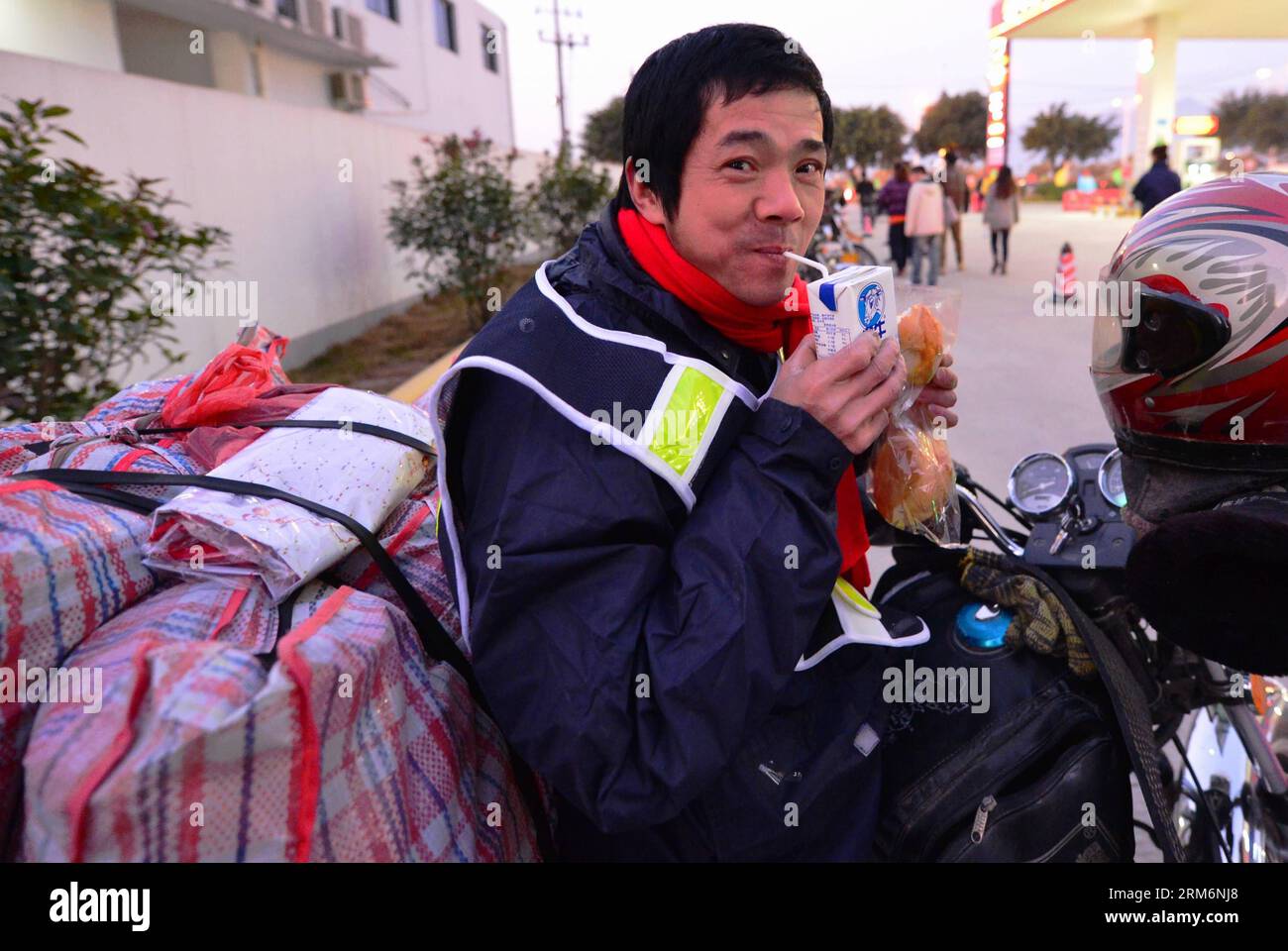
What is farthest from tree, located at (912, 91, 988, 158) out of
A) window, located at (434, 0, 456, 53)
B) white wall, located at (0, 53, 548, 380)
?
white wall, located at (0, 53, 548, 380)

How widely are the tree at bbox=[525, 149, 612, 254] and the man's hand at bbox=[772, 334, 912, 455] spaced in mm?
11794

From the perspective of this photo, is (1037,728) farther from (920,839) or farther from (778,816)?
(778,816)

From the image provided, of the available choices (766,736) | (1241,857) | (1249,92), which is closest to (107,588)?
(766,736)

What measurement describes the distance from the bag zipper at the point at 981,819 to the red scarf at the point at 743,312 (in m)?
0.35

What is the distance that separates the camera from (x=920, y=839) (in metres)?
1.29

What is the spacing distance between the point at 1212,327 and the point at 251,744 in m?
1.31

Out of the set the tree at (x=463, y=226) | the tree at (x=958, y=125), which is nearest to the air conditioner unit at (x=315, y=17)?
the tree at (x=463, y=226)

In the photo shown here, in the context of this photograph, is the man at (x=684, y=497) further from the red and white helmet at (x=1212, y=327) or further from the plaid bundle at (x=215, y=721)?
the red and white helmet at (x=1212, y=327)

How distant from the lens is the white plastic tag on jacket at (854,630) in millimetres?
1228

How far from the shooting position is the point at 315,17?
53.2 ft

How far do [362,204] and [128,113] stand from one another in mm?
4207

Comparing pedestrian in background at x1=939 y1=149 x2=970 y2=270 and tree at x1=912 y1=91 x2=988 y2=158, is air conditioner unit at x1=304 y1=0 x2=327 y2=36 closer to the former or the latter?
pedestrian in background at x1=939 y1=149 x2=970 y2=270

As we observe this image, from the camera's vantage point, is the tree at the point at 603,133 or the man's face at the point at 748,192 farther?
the tree at the point at 603,133

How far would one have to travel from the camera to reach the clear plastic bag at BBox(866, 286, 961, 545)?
1370 millimetres
